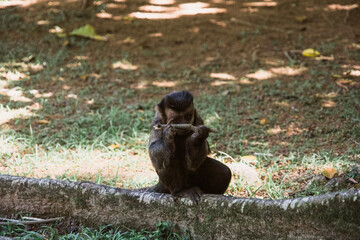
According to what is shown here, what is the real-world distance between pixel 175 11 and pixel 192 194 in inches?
305

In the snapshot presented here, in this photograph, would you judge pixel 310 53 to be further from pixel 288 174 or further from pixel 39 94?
pixel 39 94

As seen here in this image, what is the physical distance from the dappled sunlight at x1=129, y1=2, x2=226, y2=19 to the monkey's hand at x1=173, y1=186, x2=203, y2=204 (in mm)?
7434

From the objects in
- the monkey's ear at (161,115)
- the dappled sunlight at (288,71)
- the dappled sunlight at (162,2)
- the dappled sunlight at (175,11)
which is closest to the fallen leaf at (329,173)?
the monkey's ear at (161,115)

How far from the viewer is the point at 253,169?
5.36 metres

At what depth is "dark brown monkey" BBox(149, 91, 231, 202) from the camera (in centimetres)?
383

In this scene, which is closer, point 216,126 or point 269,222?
point 269,222

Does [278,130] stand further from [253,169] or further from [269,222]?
[269,222]

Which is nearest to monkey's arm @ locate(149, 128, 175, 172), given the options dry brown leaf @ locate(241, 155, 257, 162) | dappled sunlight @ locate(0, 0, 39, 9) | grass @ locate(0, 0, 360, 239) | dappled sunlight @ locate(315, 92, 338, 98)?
grass @ locate(0, 0, 360, 239)

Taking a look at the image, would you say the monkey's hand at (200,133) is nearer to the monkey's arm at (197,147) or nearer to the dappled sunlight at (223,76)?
the monkey's arm at (197,147)

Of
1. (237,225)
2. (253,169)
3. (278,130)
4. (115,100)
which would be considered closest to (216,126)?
(278,130)

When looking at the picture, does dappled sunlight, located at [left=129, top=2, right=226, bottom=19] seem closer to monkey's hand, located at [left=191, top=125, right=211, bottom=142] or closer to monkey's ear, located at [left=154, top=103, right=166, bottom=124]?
monkey's ear, located at [left=154, top=103, right=166, bottom=124]

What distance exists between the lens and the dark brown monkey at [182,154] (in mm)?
3828

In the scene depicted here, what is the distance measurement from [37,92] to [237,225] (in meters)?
5.80

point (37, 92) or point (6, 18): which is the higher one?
point (6, 18)
